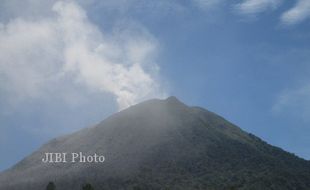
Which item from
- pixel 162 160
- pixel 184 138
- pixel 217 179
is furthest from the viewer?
pixel 184 138

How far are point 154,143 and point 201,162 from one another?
25.8m

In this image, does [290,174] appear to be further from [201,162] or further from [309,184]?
[201,162]

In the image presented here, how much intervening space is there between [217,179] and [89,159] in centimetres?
5473

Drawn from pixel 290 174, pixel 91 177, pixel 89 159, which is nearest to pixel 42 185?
pixel 91 177

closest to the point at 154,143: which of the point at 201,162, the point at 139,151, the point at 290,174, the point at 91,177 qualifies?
the point at 139,151

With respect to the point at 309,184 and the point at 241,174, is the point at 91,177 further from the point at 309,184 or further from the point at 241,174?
the point at 309,184

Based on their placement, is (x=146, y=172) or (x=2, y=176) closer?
(x=146, y=172)

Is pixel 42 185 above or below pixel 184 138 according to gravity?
below

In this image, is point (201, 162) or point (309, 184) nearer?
point (309, 184)

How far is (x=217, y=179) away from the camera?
155 meters

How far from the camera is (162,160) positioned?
174 metres

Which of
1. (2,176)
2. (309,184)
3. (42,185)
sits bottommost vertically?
(309,184)

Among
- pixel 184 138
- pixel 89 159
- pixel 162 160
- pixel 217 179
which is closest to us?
pixel 217 179

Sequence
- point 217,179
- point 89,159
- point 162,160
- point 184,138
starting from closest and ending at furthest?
point 217,179
point 162,160
point 89,159
point 184,138
